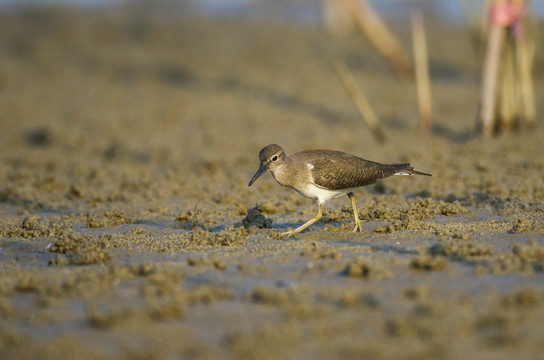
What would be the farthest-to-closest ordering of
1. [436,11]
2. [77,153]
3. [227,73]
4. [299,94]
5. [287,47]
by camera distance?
[436,11] → [287,47] → [227,73] → [299,94] → [77,153]

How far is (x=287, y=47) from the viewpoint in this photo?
1967cm

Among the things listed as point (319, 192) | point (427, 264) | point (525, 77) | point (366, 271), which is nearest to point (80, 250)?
point (319, 192)

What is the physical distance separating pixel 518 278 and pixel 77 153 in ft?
27.2

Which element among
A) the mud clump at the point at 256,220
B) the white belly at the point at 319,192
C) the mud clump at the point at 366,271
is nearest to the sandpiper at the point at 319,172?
the white belly at the point at 319,192

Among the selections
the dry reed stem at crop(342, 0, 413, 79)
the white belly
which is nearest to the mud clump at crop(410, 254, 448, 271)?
the white belly

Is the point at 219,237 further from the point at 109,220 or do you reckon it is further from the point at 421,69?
the point at 421,69

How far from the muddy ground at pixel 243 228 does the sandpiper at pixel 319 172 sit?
0.38 m

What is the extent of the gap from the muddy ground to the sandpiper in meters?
0.38

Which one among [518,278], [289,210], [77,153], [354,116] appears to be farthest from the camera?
[354,116]

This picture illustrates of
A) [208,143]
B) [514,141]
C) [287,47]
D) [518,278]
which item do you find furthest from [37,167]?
[287,47]

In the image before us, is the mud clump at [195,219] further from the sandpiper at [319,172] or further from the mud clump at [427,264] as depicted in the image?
the mud clump at [427,264]

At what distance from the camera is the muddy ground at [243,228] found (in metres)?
4.10

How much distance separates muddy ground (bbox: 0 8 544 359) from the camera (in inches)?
161

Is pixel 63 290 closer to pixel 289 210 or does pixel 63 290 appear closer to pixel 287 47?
pixel 289 210
